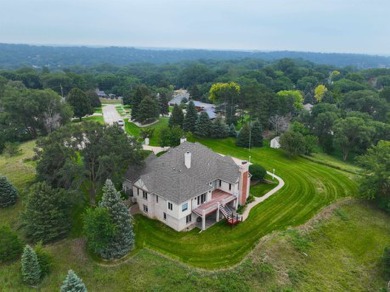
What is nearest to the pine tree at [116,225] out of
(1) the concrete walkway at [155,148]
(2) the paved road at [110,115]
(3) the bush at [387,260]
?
(3) the bush at [387,260]

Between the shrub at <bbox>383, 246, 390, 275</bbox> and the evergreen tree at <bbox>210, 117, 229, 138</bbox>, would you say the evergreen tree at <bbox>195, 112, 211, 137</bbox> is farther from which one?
the shrub at <bbox>383, 246, 390, 275</bbox>

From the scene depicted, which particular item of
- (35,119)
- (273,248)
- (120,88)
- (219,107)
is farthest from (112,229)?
(120,88)

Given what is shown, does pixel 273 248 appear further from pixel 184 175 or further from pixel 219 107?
pixel 219 107

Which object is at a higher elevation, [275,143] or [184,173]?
[184,173]

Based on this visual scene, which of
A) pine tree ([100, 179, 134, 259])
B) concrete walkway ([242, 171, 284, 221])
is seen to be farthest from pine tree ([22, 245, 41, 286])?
concrete walkway ([242, 171, 284, 221])

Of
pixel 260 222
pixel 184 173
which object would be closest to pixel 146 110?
pixel 184 173

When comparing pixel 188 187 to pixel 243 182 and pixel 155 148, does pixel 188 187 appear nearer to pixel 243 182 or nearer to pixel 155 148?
pixel 243 182

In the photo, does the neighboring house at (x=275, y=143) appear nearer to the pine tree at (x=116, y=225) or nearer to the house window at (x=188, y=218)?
the house window at (x=188, y=218)
